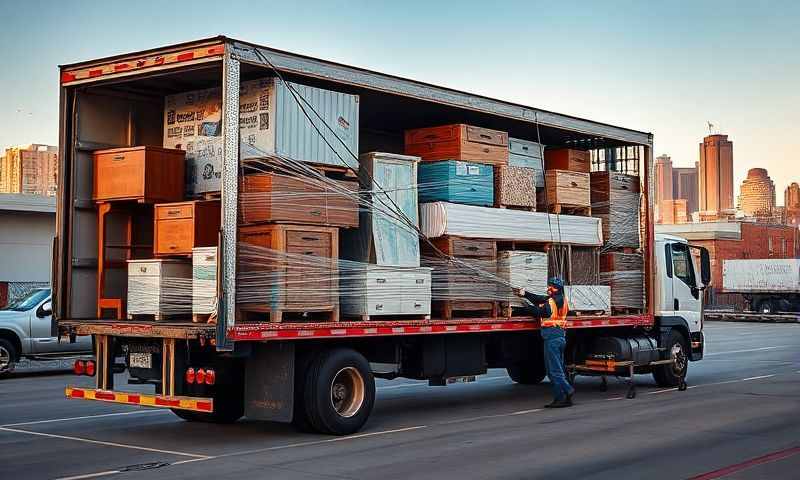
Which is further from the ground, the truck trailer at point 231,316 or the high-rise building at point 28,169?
the high-rise building at point 28,169

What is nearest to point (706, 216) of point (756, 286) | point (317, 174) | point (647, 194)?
point (756, 286)

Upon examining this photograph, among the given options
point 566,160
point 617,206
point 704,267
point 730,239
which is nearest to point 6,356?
point 566,160

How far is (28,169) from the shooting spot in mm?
57000

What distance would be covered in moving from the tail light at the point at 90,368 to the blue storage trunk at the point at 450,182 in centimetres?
452

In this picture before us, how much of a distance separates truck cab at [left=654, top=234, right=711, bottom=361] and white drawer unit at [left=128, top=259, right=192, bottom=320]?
359 inches

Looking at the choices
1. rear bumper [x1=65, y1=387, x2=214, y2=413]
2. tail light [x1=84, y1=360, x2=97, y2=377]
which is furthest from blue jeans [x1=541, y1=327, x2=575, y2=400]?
tail light [x1=84, y1=360, x2=97, y2=377]

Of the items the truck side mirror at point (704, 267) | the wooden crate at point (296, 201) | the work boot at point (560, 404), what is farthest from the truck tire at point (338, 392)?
the truck side mirror at point (704, 267)

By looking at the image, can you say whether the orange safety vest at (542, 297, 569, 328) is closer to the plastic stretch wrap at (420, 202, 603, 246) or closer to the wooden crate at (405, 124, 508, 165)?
the plastic stretch wrap at (420, 202, 603, 246)

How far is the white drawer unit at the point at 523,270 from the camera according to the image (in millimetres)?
13836

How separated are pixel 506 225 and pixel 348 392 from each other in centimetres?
363

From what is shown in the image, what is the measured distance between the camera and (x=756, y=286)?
52.5m

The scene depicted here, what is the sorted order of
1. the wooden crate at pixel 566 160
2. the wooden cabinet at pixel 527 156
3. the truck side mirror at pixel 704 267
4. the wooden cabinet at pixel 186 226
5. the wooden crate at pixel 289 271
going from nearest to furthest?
the wooden crate at pixel 289 271 → the wooden cabinet at pixel 186 226 → the wooden cabinet at pixel 527 156 → the wooden crate at pixel 566 160 → the truck side mirror at pixel 704 267

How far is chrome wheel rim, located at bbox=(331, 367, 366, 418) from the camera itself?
11.3 metres

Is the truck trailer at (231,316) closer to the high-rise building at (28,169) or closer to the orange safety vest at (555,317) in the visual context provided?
the orange safety vest at (555,317)
